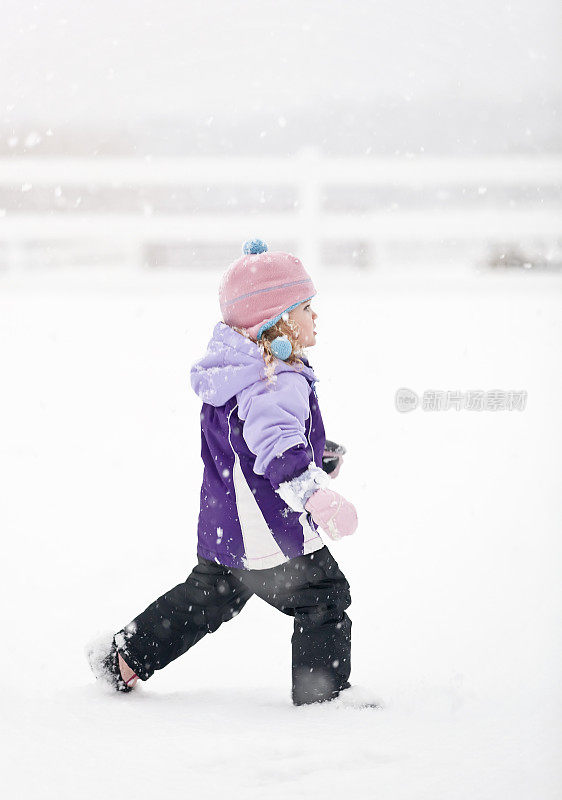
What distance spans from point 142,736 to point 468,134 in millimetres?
14257

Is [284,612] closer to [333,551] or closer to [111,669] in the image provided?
[111,669]

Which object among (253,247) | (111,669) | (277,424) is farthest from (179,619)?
(253,247)

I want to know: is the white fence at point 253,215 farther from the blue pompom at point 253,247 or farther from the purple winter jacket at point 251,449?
the purple winter jacket at point 251,449

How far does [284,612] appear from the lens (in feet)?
5.72

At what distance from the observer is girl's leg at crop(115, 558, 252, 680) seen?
5.86 feet

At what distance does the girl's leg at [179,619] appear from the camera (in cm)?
179

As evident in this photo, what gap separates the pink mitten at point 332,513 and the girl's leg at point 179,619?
0.36 meters

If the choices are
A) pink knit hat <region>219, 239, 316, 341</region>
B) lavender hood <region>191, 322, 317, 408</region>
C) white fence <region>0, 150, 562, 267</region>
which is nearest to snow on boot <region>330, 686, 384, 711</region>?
Answer: lavender hood <region>191, 322, 317, 408</region>

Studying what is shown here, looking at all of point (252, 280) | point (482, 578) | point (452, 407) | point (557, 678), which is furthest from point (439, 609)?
point (452, 407)

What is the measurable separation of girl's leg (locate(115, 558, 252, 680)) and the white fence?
554cm

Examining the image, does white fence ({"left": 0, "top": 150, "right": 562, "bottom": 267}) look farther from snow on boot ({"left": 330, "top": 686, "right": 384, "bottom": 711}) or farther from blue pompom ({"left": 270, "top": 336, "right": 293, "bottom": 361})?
snow on boot ({"left": 330, "top": 686, "right": 384, "bottom": 711})

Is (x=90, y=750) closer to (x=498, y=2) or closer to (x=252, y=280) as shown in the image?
(x=252, y=280)

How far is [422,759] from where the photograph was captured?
4.53 feet

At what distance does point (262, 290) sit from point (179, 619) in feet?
2.48
